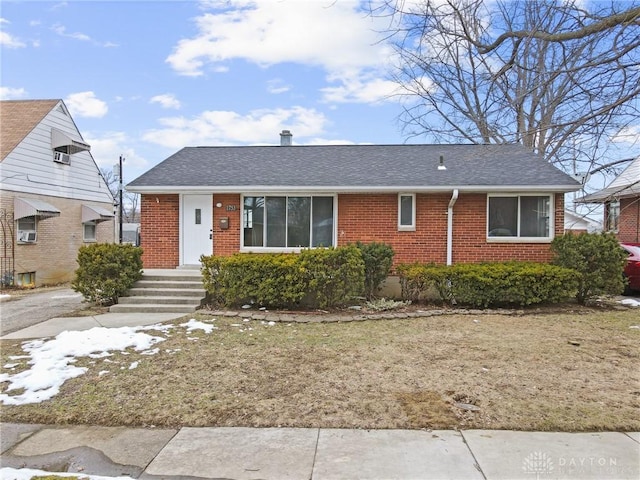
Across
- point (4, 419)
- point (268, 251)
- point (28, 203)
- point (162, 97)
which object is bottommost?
point (4, 419)

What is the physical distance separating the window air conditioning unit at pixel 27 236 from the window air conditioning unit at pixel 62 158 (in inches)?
132

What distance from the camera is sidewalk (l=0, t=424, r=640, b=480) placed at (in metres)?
2.85

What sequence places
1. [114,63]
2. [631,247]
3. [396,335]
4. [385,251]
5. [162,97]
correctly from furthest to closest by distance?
[162,97]
[631,247]
[114,63]
[385,251]
[396,335]

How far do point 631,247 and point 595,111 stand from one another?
790cm

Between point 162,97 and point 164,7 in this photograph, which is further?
point 162,97

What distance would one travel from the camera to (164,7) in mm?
7125

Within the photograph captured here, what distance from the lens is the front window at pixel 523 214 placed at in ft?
33.8

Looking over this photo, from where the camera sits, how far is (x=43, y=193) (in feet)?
53.4

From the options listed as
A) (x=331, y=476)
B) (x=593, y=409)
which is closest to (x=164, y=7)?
(x=331, y=476)

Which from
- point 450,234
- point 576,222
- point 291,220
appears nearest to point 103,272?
point 291,220

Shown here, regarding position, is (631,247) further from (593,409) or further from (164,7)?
(164,7)

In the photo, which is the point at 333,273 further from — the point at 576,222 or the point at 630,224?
the point at 630,224

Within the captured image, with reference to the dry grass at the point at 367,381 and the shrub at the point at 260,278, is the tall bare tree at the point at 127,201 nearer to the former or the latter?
the shrub at the point at 260,278

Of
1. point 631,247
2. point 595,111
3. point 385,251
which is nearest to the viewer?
point 595,111
